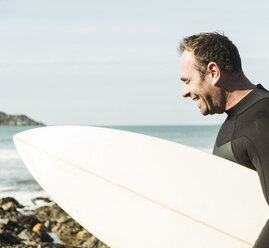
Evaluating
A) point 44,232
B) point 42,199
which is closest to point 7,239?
point 44,232

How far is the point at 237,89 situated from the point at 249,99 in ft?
0.35

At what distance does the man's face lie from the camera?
3.00 m

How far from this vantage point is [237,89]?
9.88ft

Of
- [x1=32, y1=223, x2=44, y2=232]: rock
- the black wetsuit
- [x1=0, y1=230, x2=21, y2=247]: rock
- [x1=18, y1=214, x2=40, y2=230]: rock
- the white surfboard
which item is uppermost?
the black wetsuit

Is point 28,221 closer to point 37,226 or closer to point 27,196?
point 37,226

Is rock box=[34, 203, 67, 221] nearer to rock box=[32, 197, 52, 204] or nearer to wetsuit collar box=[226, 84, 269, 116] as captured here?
rock box=[32, 197, 52, 204]

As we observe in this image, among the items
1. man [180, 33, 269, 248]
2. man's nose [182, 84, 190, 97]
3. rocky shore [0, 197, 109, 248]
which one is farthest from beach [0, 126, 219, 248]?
man [180, 33, 269, 248]

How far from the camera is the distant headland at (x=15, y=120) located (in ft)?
342

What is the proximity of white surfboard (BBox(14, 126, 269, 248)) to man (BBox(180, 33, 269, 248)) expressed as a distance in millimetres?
314

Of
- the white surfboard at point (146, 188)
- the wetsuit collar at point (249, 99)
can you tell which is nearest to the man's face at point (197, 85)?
the wetsuit collar at point (249, 99)

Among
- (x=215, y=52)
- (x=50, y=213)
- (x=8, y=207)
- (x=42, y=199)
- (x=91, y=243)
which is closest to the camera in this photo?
(x=215, y=52)

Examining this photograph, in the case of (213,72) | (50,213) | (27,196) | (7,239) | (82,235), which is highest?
(213,72)

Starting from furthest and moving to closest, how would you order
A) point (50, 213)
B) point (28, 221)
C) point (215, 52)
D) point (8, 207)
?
1. point (8, 207)
2. point (50, 213)
3. point (28, 221)
4. point (215, 52)

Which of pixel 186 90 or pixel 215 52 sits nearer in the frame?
pixel 215 52
